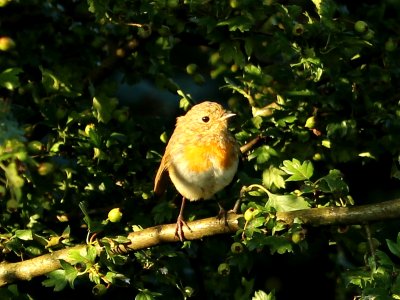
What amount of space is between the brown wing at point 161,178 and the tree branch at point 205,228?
2.20 ft

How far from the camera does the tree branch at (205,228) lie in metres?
4.17

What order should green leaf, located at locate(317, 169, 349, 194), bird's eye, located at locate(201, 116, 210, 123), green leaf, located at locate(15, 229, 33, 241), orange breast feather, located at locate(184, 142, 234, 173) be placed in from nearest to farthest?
green leaf, located at locate(317, 169, 349, 194)
green leaf, located at locate(15, 229, 33, 241)
orange breast feather, located at locate(184, 142, 234, 173)
bird's eye, located at locate(201, 116, 210, 123)

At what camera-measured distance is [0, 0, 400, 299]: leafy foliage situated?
14.7ft

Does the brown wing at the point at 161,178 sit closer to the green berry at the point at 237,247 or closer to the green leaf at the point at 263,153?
the green leaf at the point at 263,153

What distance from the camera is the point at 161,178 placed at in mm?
5348

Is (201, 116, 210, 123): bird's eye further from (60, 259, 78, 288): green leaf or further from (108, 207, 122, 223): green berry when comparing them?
(60, 259, 78, 288): green leaf

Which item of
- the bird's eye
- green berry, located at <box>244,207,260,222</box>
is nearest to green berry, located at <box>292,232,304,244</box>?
green berry, located at <box>244,207,260,222</box>

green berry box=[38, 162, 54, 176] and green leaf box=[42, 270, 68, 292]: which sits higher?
green berry box=[38, 162, 54, 176]

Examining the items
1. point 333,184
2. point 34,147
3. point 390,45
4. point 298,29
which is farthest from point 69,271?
point 390,45

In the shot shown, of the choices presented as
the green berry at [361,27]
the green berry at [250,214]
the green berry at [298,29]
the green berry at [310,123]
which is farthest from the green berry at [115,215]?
the green berry at [361,27]

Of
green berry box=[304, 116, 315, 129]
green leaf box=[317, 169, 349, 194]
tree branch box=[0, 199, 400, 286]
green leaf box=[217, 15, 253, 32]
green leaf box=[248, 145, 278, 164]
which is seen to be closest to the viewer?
tree branch box=[0, 199, 400, 286]

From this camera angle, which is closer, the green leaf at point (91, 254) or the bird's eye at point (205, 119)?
the green leaf at point (91, 254)

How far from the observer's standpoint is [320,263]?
22.6 ft

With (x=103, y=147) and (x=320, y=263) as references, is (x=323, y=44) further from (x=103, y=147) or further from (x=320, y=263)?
(x=320, y=263)
